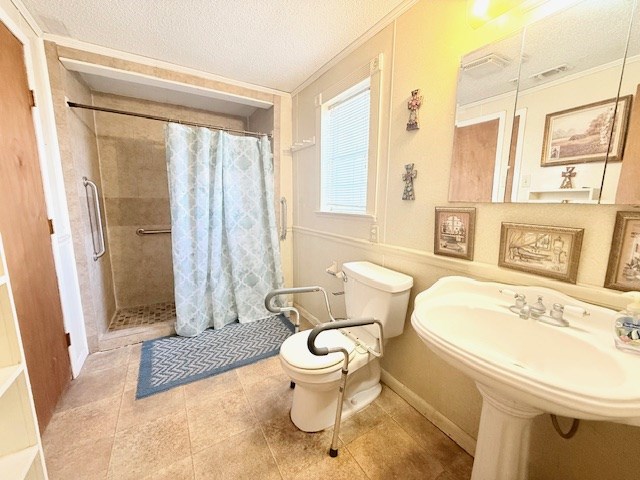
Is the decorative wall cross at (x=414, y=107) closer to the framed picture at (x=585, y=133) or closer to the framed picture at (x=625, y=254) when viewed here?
the framed picture at (x=585, y=133)

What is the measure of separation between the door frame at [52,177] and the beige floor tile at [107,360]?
6 cm

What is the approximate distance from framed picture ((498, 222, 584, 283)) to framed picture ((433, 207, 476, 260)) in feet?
0.44

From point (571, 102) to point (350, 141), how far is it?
1300 mm

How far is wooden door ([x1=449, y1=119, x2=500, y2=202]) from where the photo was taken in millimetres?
1125

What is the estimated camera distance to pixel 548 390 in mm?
597

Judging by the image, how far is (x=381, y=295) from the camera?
1.45m

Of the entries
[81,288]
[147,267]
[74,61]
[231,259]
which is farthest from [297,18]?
[147,267]

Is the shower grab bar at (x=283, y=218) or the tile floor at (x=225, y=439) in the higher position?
the shower grab bar at (x=283, y=218)

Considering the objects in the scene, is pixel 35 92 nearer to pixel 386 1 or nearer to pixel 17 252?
pixel 17 252

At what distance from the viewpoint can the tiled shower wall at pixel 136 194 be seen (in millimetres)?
2678

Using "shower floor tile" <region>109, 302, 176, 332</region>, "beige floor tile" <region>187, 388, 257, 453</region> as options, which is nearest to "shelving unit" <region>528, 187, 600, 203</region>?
"beige floor tile" <region>187, 388, 257, 453</region>

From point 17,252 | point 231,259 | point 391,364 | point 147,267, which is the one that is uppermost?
point 17,252

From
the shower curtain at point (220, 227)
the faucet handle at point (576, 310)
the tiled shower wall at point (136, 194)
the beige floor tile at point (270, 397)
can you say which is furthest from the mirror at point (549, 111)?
the tiled shower wall at point (136, 194)

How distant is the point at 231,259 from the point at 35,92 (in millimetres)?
1631
